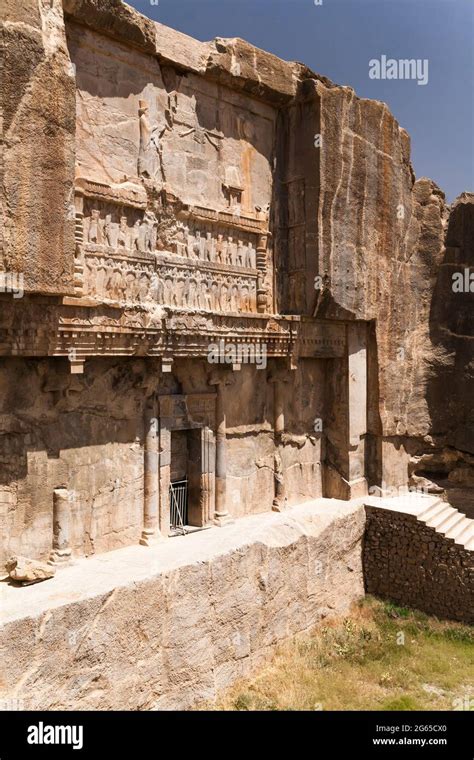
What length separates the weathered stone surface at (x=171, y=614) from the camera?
586cm

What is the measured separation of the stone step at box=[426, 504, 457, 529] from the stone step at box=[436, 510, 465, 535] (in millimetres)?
47

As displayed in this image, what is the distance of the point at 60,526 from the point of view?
7.12m

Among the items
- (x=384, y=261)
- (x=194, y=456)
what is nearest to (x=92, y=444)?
(x=194, y=456)

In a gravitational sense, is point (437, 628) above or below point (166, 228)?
below

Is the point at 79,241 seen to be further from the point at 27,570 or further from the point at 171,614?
the point at 171,614

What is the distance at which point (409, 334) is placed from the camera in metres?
11.8

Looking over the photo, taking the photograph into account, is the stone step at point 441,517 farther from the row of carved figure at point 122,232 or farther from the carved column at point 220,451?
the row of carved figure at point 122,232

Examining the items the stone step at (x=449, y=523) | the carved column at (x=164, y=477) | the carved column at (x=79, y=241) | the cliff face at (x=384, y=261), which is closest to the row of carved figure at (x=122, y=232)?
the carved column at (x=79, y=241)

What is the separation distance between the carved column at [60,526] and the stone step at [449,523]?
6.05 meters

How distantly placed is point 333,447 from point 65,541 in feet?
17.8

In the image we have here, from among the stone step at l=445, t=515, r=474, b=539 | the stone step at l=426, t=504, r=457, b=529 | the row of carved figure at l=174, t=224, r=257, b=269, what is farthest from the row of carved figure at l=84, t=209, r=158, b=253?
the stone step at l=445, t=515, r=474, b=539

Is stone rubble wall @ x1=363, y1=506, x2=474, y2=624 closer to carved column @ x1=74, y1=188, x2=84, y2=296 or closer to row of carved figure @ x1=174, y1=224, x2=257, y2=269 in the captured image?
row of carved figure @ x1=174, y1=224, x2=257, y2=269

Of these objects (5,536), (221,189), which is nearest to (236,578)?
(5,536)
